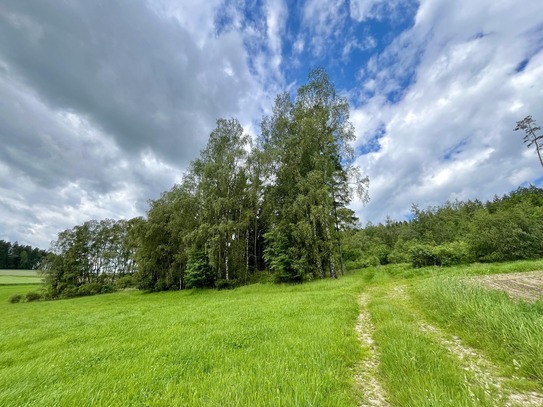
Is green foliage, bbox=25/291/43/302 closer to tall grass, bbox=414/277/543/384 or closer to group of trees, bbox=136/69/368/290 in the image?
group of trees, bbox=136/69/368/290

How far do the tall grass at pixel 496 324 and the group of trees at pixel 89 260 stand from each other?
3655 cm

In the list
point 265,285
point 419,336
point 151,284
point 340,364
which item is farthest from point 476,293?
point 151,284

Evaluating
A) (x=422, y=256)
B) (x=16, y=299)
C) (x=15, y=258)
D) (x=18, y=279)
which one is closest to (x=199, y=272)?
(x=422, y=256)

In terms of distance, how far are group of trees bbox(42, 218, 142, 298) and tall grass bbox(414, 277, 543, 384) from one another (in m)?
36.5

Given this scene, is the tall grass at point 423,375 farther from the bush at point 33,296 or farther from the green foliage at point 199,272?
the bush at point 33,296

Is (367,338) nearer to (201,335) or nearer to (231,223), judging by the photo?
(201,335)

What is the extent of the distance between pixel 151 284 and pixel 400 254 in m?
44.0

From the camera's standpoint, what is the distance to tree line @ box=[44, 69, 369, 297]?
2167cm

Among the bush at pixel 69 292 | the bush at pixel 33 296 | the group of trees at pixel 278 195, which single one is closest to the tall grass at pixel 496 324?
the group of trees at pixel 278 195

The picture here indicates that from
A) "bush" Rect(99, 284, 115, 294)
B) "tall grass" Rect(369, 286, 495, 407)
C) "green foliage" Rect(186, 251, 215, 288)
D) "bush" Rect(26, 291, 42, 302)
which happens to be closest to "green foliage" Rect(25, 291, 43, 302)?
"bush" Rect(26, 291, 42, 302)

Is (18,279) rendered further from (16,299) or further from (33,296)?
(16,299)

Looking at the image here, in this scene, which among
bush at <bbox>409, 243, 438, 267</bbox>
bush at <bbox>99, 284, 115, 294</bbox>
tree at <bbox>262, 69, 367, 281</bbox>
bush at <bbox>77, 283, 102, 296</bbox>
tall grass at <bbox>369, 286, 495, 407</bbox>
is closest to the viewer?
tall grass at <bbox>369, 286, 495, 407</bbox>

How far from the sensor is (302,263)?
69.3 feet

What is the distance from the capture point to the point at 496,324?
16.9 feet
